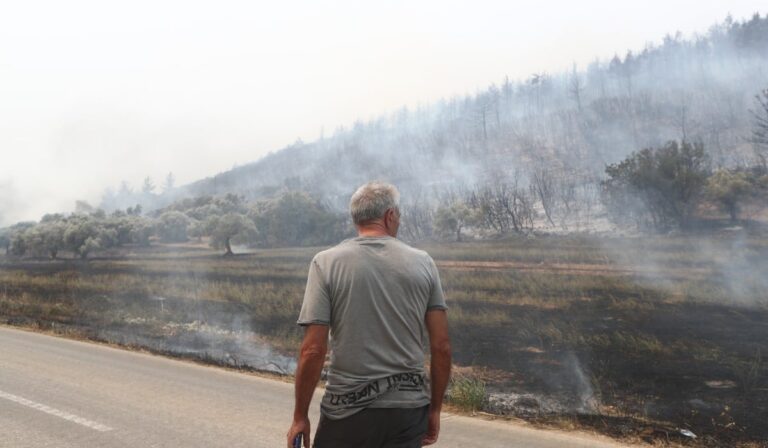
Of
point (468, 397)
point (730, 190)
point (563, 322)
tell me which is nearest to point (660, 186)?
point (730, 190)

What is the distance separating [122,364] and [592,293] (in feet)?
31.5

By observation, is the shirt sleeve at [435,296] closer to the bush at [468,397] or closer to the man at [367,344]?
the man at [367,344]

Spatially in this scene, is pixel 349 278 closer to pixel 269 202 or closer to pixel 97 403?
pixel 97 403

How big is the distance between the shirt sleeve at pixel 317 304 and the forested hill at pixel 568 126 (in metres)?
14.8

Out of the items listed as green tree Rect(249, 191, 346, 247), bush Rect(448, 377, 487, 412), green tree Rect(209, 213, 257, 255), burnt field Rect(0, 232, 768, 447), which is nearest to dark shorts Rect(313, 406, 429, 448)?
burnt field Rect(0, 232, 768, 447)

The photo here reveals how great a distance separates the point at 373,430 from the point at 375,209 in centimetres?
81

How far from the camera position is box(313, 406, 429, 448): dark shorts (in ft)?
6.84

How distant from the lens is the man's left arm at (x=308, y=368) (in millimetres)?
2127

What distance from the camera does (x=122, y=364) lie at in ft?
28.6

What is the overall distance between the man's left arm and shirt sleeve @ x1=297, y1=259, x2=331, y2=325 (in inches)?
1.1

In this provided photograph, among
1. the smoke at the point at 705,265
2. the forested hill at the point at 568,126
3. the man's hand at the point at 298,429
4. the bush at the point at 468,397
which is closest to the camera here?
the man's hand at the point at 298,429

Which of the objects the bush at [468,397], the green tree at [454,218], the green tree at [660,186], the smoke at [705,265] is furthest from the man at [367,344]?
the green tree at [454,218]

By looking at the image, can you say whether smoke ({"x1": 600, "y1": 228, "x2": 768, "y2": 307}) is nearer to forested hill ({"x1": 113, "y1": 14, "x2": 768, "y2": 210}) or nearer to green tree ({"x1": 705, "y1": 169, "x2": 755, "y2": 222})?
green tree ({"x1": 705, "y1": 169, "x2": 755, "y2": 222})

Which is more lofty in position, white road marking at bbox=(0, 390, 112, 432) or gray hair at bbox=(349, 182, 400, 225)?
gray hair at bbox=(349, 182, 400, 225)
